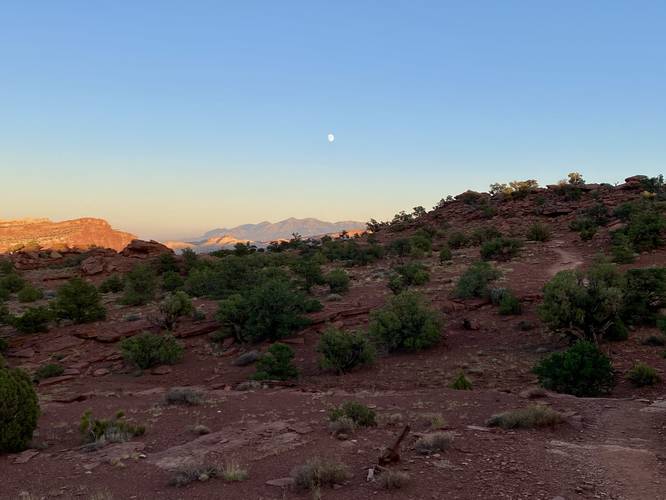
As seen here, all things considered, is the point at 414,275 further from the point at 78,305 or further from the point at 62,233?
the point at 62,233

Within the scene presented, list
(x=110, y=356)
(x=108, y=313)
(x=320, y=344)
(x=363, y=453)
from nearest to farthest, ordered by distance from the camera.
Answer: (x=363, y=453), (x=320, y=344), (x=110, y=356), (x=108, y=313)

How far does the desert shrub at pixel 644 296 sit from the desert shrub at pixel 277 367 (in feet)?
35.9

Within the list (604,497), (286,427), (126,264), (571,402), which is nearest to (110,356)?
(286,427)

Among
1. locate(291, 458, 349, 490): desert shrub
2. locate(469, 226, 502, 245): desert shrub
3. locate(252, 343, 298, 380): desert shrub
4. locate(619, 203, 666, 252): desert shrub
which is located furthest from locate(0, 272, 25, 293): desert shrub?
locate(619, 203, 666, 252): desert shrub

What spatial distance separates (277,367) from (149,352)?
535 cm

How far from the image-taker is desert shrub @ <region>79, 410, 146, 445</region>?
898 centimetres

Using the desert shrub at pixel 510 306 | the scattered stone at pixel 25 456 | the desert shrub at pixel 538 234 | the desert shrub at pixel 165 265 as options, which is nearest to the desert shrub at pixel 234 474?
the scattered stone at pixel 25 456

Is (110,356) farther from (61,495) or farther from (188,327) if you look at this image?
(61,495)

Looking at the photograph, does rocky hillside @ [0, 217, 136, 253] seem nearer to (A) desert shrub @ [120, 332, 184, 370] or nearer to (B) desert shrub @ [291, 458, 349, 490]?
(A) desert shrub @ [120, 332, 184, 370]

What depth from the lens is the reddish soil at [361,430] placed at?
20.8ft

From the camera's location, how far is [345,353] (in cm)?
1488

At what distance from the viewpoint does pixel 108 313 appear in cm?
2409

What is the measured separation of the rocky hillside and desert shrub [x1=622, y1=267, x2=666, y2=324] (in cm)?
7172

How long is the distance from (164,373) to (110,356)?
3202 mm
